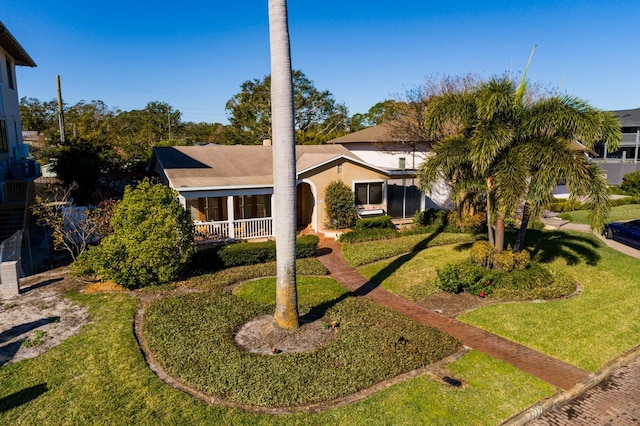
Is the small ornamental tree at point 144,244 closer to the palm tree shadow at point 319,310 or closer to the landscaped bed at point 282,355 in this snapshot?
the landscaped bed at point 282,355

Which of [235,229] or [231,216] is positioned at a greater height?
[231,216]

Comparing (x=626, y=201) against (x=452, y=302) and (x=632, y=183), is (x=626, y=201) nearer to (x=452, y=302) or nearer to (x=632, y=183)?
(x=632, y=183)

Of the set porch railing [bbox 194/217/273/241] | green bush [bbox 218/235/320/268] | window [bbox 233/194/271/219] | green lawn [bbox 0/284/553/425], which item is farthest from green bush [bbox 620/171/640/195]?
green lawn [bbox 0/284/553/425]

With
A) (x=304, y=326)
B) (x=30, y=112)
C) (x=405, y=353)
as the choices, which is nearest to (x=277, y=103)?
(x=304, y=326)

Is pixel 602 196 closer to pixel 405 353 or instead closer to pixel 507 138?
pixel 507 138

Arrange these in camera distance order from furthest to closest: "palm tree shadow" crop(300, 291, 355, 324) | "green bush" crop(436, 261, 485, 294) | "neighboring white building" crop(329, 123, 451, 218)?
1. "neighboring white building" crop(329, 123, 451, 218)
2. "green bush" crop(436, 261, 485, 294)
3. "palm tree shadow" crop(300, 291, 355, 324)

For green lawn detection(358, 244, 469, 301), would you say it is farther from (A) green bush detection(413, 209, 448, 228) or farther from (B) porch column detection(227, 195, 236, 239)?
(B) porch column detection(227, 195, 236, 239)

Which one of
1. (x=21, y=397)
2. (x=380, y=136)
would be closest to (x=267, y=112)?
(x=380, y=136)
